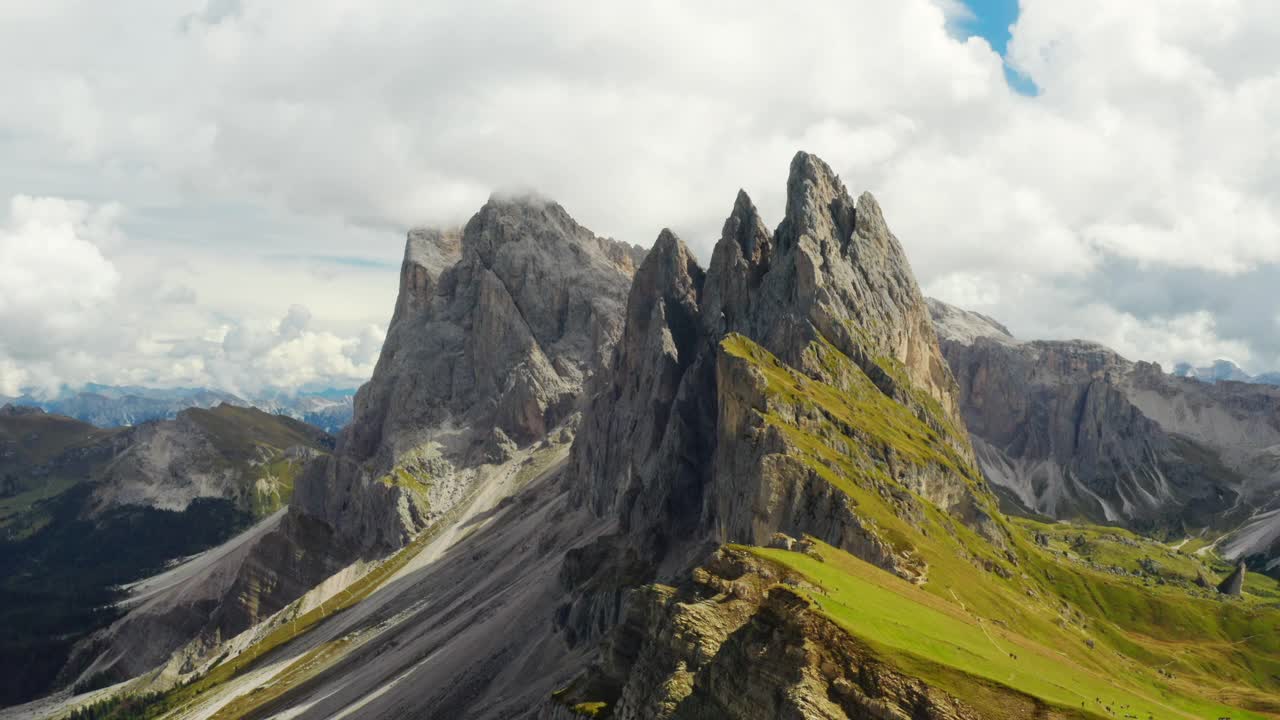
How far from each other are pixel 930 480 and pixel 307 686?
454 ft

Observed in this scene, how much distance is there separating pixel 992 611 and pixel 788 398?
4155 cm

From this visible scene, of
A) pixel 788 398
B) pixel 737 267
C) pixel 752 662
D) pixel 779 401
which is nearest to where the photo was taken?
pixel 752 662

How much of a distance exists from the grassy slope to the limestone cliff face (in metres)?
1.09

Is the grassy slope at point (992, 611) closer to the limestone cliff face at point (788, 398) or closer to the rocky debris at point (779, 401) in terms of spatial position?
the limestone cliff face at point (788, 398)

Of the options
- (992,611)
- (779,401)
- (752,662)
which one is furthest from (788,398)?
(752,662)

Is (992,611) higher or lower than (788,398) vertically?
lower

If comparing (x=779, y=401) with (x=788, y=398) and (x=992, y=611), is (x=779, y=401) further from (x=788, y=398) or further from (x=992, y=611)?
(x=992, y=611)

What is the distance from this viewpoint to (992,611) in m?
88.1

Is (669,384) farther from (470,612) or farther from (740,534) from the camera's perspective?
(740,534)

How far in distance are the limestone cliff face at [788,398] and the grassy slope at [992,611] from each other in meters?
1.09

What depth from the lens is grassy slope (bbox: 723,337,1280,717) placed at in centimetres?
5100

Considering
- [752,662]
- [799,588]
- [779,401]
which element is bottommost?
[752,662]

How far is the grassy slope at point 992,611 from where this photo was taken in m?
51.0

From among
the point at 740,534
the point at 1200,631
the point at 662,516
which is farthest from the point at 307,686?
the point at 1200,631
